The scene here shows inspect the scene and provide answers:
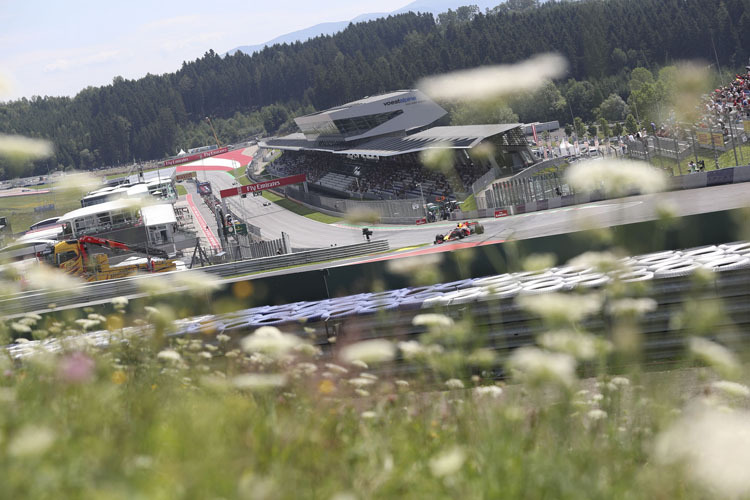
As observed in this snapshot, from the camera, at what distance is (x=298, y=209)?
76938 mm

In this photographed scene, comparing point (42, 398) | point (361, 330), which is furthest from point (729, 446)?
point (361, 330)

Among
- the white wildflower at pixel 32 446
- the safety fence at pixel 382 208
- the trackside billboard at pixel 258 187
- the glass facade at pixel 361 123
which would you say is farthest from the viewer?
the glass facade at pixel 361 123

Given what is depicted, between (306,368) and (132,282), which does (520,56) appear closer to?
(132,282)

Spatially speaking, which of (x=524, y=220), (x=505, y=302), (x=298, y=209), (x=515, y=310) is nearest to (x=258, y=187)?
(x=298, y=209)

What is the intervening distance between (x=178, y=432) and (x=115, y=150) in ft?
654

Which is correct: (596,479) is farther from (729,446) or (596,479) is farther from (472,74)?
(472,74)

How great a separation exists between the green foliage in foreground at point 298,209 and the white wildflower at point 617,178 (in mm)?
59727

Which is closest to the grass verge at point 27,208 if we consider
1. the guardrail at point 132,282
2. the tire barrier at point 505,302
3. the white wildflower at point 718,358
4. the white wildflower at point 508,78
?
the guardrail at point 132,282

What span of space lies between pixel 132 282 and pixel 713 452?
27573 millimetres

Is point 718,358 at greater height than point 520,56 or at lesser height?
lesser

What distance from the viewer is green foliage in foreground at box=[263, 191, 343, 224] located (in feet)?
218

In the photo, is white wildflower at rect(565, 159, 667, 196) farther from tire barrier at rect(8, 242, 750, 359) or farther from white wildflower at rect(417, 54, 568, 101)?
tire barrier at rect(8, 242, 750, 359)

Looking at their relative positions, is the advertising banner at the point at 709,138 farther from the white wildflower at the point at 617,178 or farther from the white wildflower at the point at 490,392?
the white wildflower at the point at 490,392

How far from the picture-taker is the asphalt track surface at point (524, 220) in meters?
8.44
